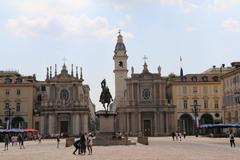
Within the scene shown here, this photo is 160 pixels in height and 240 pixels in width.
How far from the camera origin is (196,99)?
4296 inches

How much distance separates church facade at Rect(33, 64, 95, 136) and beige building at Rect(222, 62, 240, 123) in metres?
37.0

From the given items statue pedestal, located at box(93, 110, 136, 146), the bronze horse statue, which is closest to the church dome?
the bronze horse statue

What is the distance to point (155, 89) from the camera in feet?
365

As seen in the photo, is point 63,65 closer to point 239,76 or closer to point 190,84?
point 190,84

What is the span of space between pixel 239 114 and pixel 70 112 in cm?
4545

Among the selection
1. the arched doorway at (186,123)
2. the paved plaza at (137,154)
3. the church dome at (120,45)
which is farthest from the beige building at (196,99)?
the paved plaza at (137,154)

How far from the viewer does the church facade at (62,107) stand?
107312mm

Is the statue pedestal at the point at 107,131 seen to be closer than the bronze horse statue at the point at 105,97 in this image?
Yes

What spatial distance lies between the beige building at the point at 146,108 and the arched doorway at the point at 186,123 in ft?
9.22

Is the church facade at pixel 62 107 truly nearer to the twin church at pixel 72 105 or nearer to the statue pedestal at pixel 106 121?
the twin church at pixel 72 105

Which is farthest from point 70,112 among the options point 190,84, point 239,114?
point 239,114

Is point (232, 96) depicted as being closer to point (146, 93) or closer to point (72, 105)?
point (146, 93)

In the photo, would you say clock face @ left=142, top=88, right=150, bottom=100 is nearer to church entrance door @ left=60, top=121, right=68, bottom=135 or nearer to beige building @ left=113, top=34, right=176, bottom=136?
beige building @ left=113, top=34, right=176, bottom=136

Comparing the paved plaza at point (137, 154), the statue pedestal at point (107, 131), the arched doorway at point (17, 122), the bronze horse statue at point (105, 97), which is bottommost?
the paved plaza at point (137, 154)
